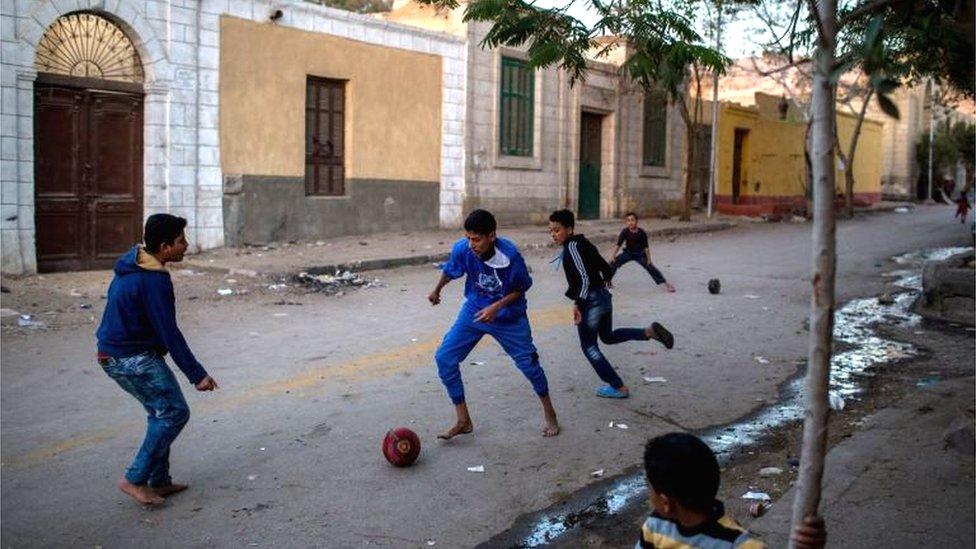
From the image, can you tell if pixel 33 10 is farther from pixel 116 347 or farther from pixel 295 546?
pixel 295 546

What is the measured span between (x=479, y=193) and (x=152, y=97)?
306 inches

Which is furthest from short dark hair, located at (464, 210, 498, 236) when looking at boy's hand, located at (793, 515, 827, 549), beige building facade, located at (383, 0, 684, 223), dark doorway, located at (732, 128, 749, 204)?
dark doorway, located at (732, 128, 749, 204)

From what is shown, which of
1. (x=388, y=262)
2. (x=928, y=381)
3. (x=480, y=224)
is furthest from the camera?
(x=388, y=262)

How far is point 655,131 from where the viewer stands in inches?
1001

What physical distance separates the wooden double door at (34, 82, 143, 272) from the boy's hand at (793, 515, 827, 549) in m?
12.1

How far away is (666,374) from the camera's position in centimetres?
762

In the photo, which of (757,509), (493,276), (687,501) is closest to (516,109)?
(493,276)

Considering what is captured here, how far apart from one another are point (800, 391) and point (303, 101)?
11042 mm

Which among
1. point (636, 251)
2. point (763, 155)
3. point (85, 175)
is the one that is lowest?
point (636, 251)

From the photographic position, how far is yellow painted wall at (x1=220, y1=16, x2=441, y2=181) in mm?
14883

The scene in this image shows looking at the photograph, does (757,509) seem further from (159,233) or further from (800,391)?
(159,233)

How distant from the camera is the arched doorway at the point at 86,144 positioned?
12.5 meters

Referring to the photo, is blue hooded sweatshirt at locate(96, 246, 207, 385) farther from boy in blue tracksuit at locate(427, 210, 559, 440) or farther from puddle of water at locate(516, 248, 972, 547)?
puddle of water at locate(516, 248, 972, 547)

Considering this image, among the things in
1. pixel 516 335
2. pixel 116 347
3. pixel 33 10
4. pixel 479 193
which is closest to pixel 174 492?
pixel 116 347
